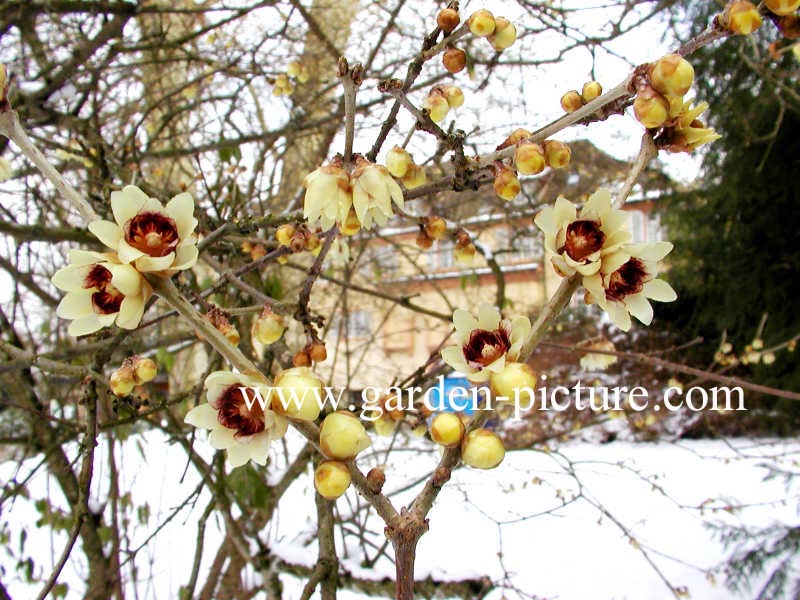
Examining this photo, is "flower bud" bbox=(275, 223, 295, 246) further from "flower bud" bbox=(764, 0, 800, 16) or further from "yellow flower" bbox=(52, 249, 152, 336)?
"flower bud" bbox=(764, 0, 800, 16)

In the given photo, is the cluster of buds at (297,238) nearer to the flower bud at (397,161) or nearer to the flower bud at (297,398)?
the flower bud at (397,161)

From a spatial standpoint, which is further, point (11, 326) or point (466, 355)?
point (11, 326)

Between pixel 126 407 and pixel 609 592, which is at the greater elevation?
pixel 126 407

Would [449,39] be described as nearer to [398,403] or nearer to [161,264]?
[161,264]

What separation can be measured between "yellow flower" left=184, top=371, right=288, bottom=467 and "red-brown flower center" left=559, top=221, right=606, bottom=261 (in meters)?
0.39

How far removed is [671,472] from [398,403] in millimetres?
5253

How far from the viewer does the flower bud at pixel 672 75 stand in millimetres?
604

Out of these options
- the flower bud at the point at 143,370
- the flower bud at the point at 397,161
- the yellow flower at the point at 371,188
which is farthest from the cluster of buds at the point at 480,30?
the flower bud at the point at 143,370

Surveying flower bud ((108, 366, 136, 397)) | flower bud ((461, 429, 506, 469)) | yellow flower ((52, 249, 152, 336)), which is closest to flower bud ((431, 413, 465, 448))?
flower bud ((461, 429, 506, 469))

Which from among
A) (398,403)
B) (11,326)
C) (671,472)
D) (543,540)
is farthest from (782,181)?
(11,326)

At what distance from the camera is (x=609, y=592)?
145 inches

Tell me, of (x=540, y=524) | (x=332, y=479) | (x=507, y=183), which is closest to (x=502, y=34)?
(x=507, y=183)

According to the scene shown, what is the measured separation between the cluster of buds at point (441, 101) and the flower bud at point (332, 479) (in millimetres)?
597

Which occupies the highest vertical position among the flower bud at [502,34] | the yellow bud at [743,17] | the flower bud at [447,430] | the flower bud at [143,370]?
the flower bud at [502,34]
